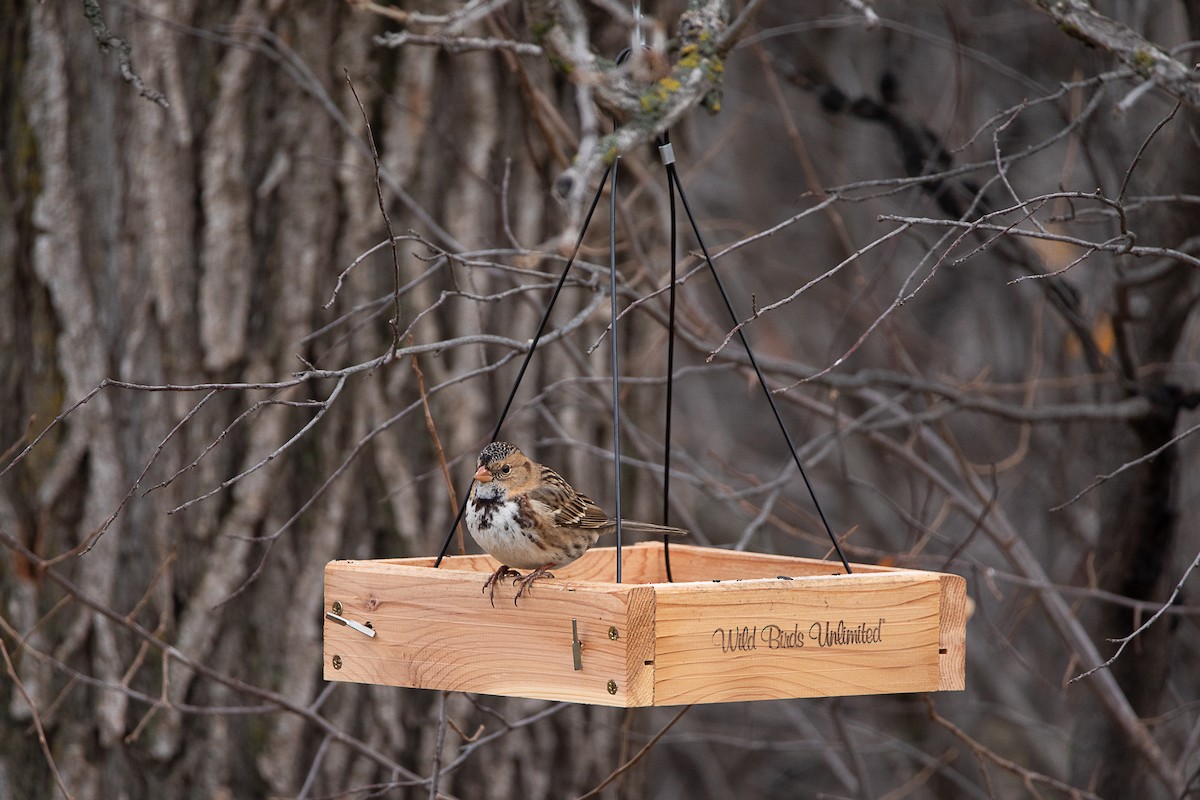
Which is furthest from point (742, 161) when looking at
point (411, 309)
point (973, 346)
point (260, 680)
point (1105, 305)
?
point (260, 680)

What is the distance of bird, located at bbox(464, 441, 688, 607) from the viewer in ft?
10.3

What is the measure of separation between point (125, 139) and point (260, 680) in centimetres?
183

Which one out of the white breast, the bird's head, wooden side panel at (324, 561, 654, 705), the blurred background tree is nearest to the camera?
wooden side panel at (324, 561, 654, 705)

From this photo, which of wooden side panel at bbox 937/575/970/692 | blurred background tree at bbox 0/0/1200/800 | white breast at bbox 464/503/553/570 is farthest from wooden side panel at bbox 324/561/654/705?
blurred background tree at bbox 0/0/1200/800

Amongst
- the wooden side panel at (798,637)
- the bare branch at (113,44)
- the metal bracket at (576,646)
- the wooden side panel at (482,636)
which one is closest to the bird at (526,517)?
the wooden side panel at (482,636)

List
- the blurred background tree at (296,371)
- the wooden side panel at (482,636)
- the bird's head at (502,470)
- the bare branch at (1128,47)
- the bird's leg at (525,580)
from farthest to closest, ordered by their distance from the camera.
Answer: the blurred background tree at (296,371), the bird's head at (502,470), the bare branch at (1128,47), the bird's leg at (525,580), the wooden side panel at (482,636)

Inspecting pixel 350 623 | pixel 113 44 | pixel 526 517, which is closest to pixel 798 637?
pixel 526 517

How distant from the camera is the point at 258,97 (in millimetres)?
4430

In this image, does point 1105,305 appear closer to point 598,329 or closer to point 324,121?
point 598,329

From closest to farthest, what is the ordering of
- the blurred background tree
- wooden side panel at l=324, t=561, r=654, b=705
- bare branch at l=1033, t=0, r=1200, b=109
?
wooden side panel at l=324, t=561, r=654, b=705 < bare branch at l=1033, t=0, r=1200, b=109 < the blurred background tree

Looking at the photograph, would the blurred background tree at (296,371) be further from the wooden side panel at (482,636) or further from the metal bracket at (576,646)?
the metal bracket at (576,646)

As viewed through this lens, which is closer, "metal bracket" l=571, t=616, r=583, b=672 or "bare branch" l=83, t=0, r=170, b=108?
"metal bracket" l=571, t=616, r=583, b=672

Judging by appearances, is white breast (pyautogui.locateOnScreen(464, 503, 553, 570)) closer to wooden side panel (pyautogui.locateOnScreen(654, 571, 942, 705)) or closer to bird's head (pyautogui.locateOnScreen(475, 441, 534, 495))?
bird's head (pyautogui.locateOnScreen(475, 441, 534, 495))

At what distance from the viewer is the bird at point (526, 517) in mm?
3131
